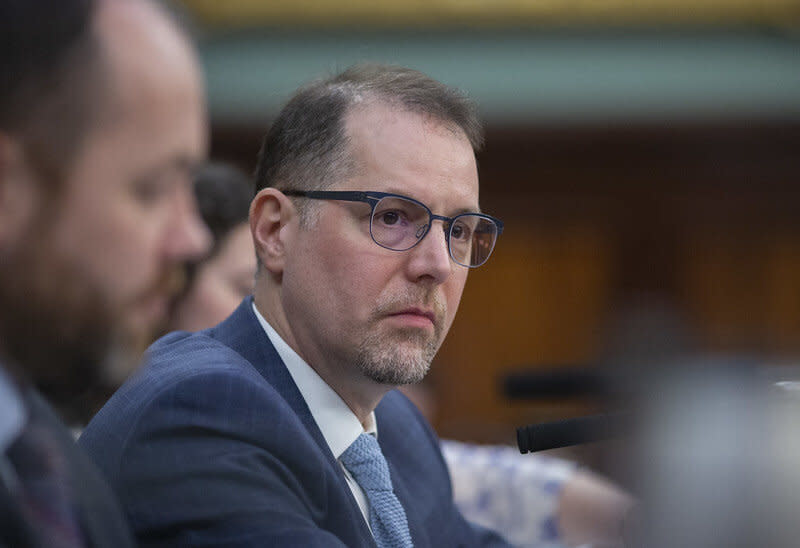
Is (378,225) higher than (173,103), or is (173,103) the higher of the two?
(173,103)

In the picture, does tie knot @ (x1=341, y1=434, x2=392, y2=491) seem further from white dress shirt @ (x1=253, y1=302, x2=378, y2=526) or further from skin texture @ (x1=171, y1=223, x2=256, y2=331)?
skin texture @ (x1=171, y1=223, x2=256, y2=331)

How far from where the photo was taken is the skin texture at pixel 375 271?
1.38 metres

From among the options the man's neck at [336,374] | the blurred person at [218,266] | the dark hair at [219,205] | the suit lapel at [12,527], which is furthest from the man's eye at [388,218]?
the dark hair at [219,205]

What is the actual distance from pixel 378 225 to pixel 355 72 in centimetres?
33

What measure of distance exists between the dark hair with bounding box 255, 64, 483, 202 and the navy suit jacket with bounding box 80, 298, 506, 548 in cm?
34

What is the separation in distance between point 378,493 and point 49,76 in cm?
90

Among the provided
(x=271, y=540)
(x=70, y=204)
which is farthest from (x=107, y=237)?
(x=271, y=540)

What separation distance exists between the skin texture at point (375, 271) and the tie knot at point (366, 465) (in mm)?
67

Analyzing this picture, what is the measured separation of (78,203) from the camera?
2.63 ft

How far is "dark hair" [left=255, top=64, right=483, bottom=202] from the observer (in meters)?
1.47

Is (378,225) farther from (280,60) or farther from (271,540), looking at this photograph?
(280,60)

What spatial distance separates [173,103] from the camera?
2.83ft

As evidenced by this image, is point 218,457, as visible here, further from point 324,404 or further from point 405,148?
point 405,148

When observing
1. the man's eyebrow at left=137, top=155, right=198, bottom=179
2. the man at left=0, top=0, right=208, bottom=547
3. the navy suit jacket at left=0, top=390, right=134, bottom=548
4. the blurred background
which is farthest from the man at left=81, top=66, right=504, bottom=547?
the blurred background
